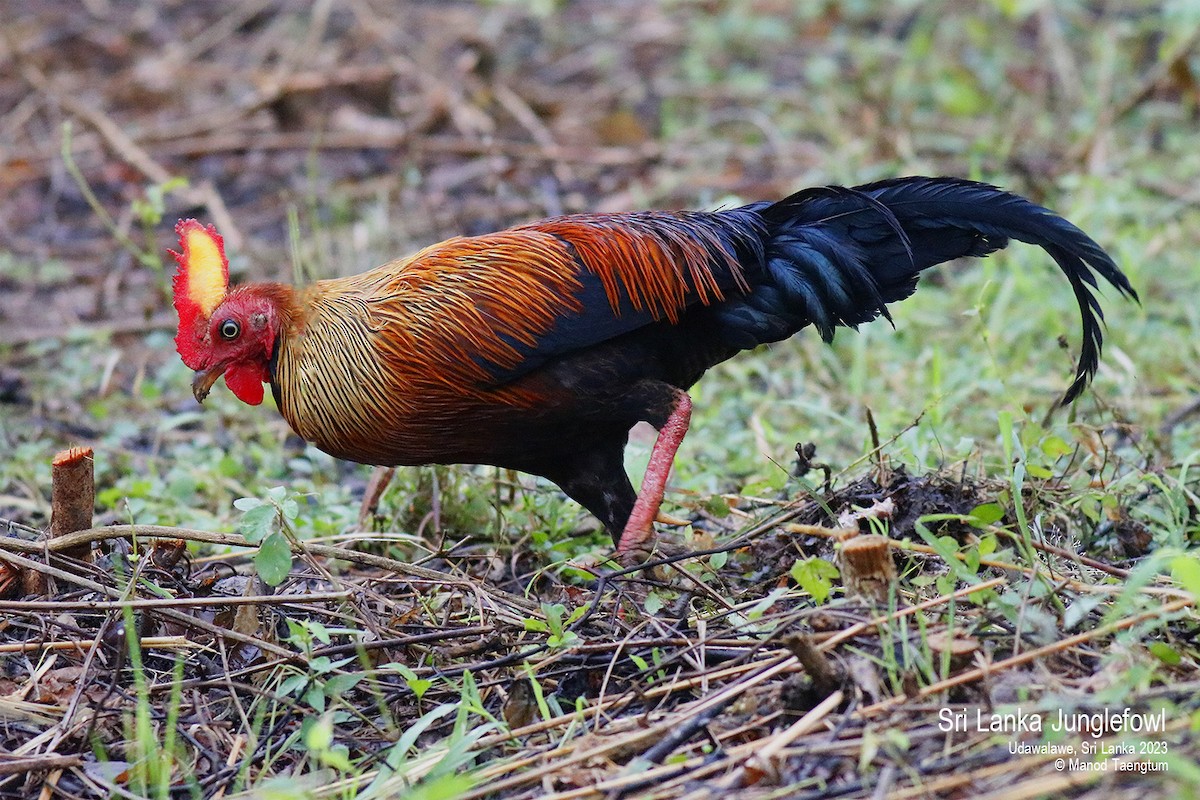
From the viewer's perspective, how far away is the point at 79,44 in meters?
10.9

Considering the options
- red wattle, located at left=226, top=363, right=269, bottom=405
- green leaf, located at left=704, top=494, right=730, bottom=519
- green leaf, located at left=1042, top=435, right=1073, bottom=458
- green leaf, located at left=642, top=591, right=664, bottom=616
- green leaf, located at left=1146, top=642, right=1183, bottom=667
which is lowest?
green leaf, located at left=1146, top=642, right=1183, bottom=667

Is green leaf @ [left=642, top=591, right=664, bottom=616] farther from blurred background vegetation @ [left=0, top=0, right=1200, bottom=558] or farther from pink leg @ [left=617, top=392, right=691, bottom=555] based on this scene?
blurred background vegetation @ [left=0, top=0, right=1200, bottom=558]

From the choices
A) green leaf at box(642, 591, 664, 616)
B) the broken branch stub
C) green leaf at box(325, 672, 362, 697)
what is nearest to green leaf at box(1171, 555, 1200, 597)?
green leaf at box(642, 591, 664, 616)

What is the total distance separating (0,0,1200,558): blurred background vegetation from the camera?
212 inches

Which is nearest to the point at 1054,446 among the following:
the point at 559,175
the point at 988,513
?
the point at 988,513

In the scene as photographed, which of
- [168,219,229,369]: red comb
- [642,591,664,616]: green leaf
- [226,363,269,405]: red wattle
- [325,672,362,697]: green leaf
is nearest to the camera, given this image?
[325,672,362,697]: green leaf

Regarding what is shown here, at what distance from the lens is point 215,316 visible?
4164 millimetres

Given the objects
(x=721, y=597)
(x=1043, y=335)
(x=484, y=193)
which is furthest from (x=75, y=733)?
(x=484, y=193)

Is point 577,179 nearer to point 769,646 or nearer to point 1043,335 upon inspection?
point 1043,335

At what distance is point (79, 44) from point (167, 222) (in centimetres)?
345

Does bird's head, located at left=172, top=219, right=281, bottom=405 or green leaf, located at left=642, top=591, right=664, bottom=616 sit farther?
bird's head, located at left=172, top=219, right=281, bottom=405

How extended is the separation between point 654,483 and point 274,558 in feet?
4.18

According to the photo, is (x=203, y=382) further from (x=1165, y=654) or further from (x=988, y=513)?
(x=1165, y=654)

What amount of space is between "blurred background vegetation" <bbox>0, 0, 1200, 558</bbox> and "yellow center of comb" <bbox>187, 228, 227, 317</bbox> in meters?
0.96
